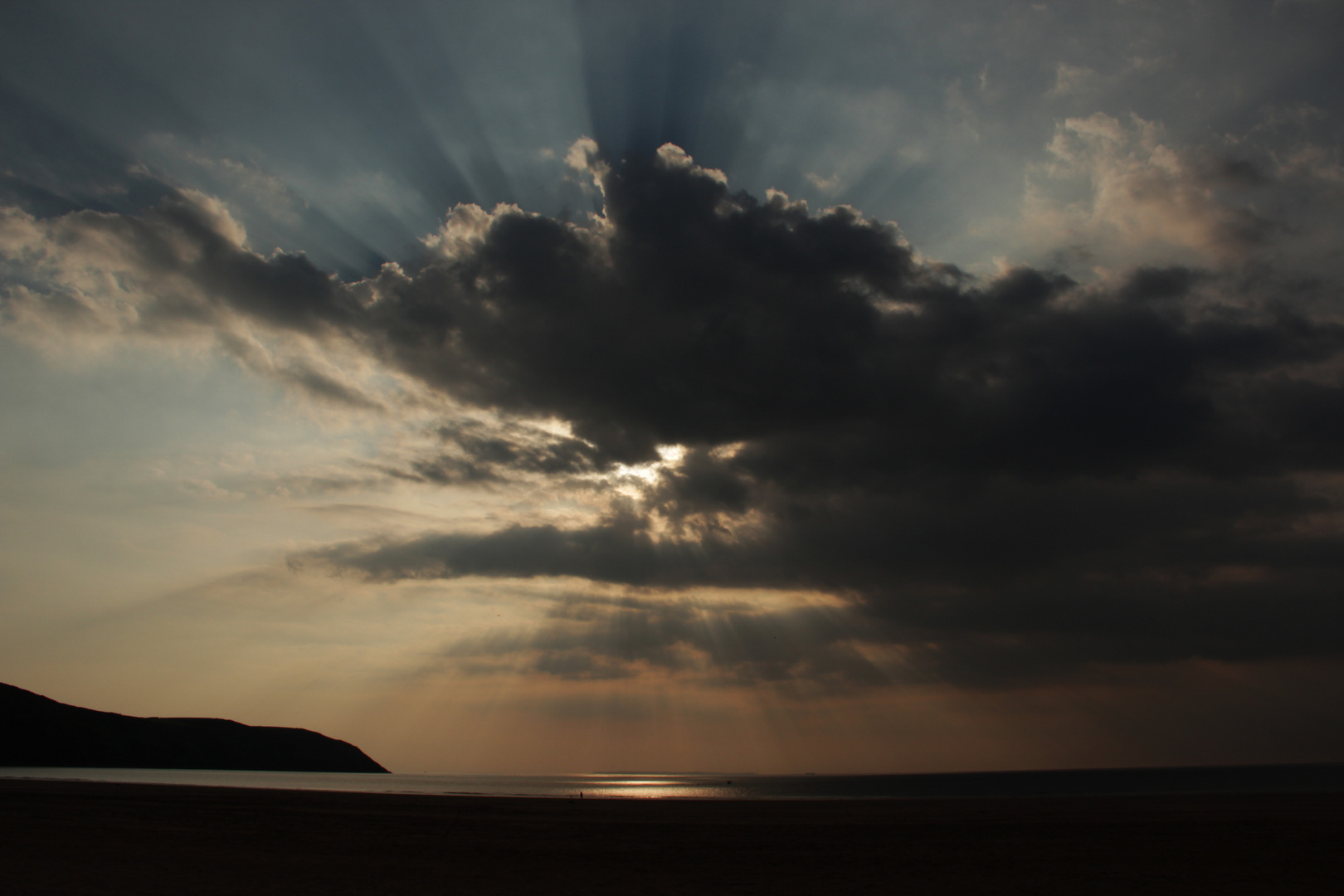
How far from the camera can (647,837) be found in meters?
32.7

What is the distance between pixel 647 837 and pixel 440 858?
10939 millimetres

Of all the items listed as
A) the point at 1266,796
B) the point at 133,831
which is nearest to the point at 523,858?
the point at 133,831

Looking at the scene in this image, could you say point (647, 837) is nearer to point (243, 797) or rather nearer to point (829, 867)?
point (829, 867)

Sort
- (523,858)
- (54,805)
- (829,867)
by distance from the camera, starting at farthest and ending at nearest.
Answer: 1. (54,805)
2. (523,858)
3. (829,867)

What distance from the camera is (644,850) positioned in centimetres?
2853

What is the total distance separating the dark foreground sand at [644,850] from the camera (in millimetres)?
20422

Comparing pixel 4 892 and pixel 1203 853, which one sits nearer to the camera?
pixel 4 892

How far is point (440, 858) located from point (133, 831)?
51.7 ft

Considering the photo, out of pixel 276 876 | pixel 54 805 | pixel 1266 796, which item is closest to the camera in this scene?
pixel 276 876

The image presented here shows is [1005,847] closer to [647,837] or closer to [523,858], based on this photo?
[647,837]

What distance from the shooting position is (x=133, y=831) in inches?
1179

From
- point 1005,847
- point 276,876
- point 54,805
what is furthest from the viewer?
point 54,805

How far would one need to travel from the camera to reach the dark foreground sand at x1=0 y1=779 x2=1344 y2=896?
804 inches

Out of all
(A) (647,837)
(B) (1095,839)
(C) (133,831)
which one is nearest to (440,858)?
(A) (647,837)
